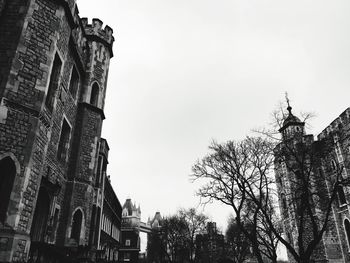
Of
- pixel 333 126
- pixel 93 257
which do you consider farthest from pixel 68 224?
pixel 333 126

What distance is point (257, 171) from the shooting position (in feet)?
63.6

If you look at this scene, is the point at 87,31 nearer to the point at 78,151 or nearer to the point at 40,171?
the point at 78,151

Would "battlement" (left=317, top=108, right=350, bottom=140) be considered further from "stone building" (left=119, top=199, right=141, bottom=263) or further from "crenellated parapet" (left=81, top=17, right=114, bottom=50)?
"stone building" (left=119, top=199, right=141, bottom=263)

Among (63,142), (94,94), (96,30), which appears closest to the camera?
(63,142)

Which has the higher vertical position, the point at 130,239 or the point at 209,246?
the point at 130,239

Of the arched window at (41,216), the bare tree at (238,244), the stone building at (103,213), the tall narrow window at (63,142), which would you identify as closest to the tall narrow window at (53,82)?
the tall narrow window at (63,142)

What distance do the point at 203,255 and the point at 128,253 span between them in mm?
23120

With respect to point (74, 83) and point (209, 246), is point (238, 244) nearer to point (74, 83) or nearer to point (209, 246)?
point (209, 246)

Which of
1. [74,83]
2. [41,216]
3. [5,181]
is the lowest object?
[41,216]

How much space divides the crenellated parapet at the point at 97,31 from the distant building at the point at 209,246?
41.4 m

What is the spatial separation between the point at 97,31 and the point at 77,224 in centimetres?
1128

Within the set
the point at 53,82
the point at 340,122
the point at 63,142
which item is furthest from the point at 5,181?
the point at 340,122

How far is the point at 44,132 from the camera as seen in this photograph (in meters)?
9.82

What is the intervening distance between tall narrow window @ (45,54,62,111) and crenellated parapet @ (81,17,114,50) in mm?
Answer: 6819
